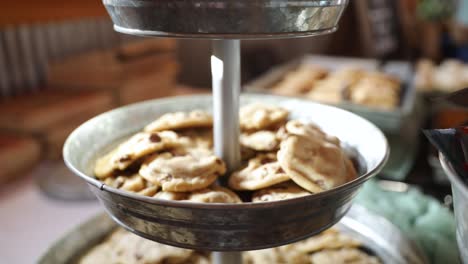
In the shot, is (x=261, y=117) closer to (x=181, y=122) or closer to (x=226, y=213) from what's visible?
(x=181, y=122)

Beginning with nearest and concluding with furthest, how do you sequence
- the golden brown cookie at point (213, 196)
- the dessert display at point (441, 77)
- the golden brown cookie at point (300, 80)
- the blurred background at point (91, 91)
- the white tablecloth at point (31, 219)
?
1. the golden brown cookie at point (213, 196)
2. the white tablecloth at point (31, 219)
3. the blurred background at point (91, 91)
4. the golden brown cookie at point (300, 80)
5. the dessert display at point (441, 77)

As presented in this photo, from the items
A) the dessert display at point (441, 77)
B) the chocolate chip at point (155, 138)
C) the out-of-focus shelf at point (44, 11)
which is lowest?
the dessert display at point (441, 77)

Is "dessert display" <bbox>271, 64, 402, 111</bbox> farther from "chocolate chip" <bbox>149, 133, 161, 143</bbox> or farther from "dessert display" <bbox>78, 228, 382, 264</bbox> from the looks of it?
"chocolate chip" <bbox>149, 133, 161, 143</bbox>

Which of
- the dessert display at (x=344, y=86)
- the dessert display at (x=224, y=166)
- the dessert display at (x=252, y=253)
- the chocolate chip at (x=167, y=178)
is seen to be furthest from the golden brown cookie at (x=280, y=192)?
the dessert display at (x=344, y=86)

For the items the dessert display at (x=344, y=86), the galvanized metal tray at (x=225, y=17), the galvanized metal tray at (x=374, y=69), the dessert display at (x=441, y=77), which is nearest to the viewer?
the galvanized metal tray at (x=225, y=17)

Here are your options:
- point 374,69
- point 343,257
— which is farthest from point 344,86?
point 343,257

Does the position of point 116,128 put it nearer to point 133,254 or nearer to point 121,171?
point 121,171

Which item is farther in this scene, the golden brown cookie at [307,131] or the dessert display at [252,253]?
the dessert display at [252,253]

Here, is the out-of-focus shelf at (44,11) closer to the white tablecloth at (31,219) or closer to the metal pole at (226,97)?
the white tablecloth at (31,219)

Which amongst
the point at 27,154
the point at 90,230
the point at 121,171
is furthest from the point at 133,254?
the point at 27,154
